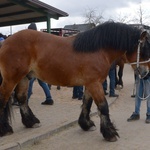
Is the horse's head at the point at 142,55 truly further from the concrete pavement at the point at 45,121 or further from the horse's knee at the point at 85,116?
the concrete pavement at the point at 45,121

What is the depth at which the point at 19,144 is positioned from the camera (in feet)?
15.1

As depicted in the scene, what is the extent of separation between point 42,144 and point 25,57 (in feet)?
4.91

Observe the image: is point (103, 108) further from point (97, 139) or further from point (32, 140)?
point (32, 140)

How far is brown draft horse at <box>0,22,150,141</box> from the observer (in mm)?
4773

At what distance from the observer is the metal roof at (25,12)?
9.21 metres

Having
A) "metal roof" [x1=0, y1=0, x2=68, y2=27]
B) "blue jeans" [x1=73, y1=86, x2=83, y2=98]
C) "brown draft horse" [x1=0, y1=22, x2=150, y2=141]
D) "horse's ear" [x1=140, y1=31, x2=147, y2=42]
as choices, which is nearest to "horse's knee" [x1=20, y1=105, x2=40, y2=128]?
"brown draft horse" [x1=0, y1=22, x2=150, y2=141]

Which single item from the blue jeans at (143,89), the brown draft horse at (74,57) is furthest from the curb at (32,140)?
the blue jeans at (143,89)

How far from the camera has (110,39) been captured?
4844 millimetres

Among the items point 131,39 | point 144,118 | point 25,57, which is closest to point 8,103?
point 25,57

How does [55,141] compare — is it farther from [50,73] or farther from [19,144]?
[50,73]

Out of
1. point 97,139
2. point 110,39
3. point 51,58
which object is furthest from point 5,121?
point 110,39

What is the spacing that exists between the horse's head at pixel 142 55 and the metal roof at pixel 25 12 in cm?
Result: 494

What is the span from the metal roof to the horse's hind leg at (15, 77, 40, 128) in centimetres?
418

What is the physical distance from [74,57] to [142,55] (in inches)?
45.5
